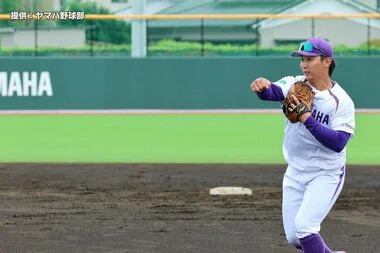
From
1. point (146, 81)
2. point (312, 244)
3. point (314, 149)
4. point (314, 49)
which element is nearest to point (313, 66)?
point (314, 49)

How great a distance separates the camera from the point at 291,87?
6543 mm

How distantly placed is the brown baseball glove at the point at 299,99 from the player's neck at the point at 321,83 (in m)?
0.07

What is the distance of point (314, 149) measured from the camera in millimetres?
6590

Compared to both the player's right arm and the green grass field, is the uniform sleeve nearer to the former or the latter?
the player's right arm

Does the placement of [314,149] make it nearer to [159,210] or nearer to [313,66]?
[313,66]

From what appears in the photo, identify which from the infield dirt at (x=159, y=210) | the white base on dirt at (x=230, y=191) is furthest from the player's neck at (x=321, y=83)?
the white base on dirt at (x=230, y=191)

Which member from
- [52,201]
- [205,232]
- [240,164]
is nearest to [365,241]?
[205,232]

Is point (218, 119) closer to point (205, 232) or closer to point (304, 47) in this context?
point (205, 232)

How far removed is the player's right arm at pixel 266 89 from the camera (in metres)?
6.38

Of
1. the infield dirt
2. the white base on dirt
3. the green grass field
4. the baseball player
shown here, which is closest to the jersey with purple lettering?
the baseball player

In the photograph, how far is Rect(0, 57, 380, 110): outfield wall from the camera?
25594 millimetres

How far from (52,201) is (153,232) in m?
2.38

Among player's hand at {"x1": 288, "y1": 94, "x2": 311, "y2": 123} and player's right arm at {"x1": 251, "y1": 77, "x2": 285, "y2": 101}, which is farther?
player's right arm at {"x1": 251, "y1": 77, "x2": 285, "y2": 101}

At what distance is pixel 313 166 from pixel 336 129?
351mm
